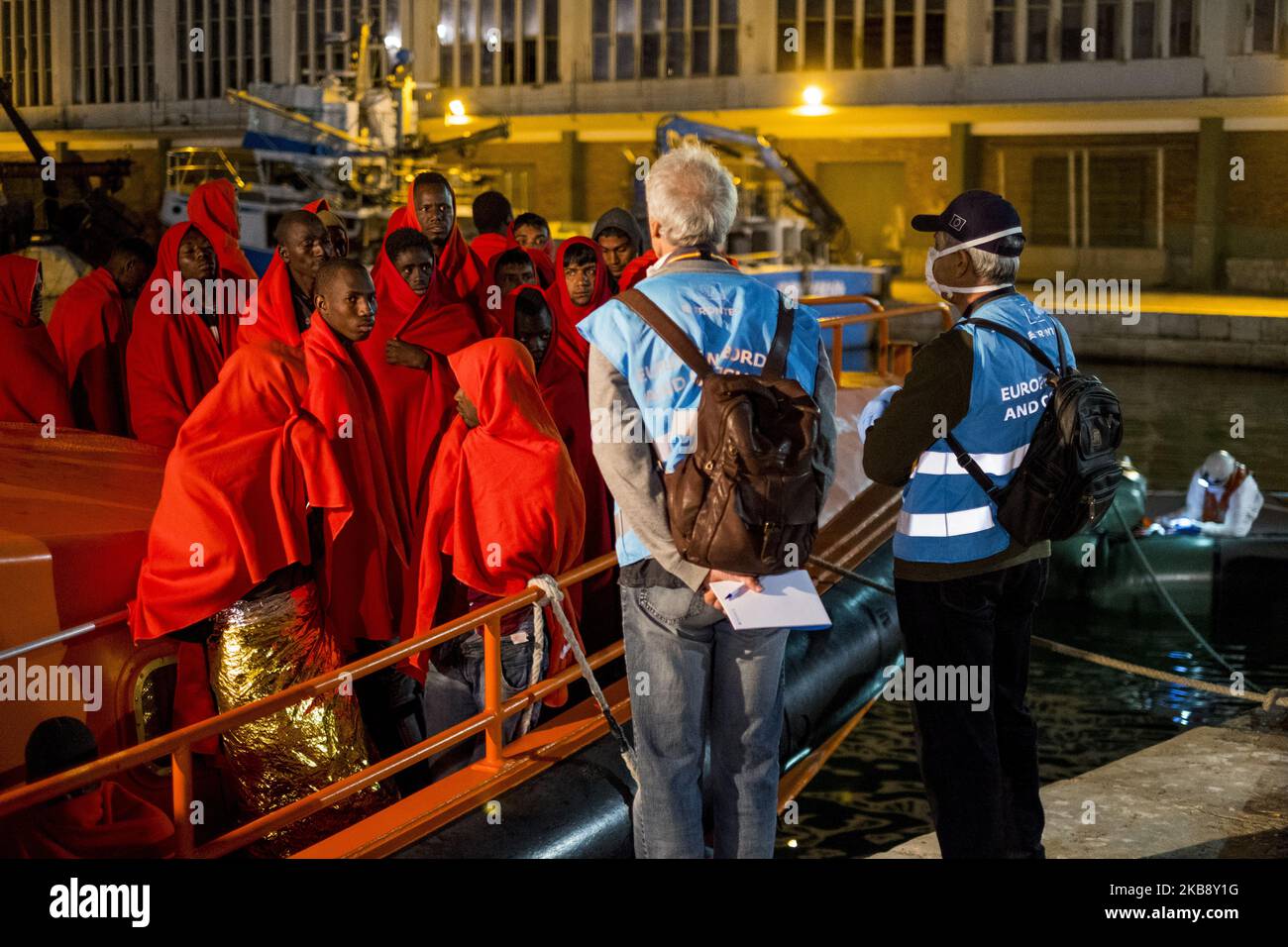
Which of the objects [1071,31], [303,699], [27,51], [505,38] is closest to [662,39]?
[505,38]

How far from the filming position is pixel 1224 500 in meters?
9.66

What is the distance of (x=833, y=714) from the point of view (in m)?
6.32

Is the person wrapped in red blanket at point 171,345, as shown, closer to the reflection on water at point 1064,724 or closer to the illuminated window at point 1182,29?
the reflection on water at point 1064,724

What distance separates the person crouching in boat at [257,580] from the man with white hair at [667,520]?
133cm

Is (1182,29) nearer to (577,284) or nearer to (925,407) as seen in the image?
(577,284)

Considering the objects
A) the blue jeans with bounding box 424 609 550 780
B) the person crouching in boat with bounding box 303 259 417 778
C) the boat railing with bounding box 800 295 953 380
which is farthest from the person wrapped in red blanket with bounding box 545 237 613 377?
the blue jeans with bounding box 424 609 550 780

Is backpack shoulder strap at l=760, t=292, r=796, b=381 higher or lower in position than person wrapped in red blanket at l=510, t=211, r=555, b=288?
lower

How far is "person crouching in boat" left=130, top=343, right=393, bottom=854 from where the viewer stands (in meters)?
4.00

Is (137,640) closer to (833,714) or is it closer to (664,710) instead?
(664,710)

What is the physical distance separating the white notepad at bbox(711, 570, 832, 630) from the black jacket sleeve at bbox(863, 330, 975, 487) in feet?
2.18

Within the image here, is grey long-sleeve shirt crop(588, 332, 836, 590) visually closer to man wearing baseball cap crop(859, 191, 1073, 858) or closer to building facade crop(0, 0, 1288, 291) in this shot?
man wearing baseball cap crop(859, 191, 1073, 858)

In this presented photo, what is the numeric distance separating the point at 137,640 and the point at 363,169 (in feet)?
74.4

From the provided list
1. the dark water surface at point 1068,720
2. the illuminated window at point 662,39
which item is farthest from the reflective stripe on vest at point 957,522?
the illuminated window at point 662,39
